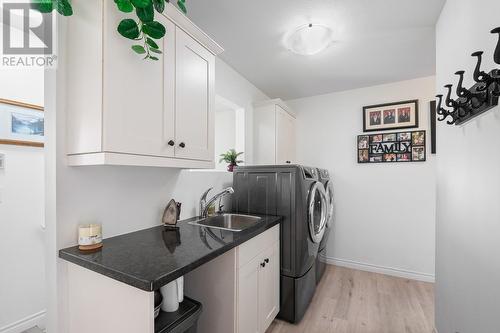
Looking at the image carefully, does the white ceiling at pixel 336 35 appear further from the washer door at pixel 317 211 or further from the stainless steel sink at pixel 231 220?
the stainless steel sink at pixel 231 220

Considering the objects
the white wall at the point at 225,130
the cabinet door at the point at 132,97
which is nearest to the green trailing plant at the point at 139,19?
the cabinet door at the point at 132,97

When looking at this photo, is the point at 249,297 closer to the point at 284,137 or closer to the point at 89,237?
the point at 89,237

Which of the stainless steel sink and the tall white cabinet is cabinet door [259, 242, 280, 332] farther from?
the tall white cabinet

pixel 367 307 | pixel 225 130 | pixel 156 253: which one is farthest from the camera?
pixel 225 130

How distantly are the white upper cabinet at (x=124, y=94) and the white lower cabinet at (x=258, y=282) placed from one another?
70cm

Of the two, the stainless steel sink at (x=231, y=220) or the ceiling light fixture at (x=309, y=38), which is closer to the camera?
the ceiling light fixture at (x=309, y=38)

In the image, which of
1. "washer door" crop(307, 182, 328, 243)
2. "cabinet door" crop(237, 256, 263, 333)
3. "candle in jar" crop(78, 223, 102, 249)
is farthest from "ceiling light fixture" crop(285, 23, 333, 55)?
"candle in jar" crop(78, 223, 102, 249)

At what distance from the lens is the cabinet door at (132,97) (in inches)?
38.9

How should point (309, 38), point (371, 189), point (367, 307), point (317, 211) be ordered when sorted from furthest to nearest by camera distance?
point (371, 189), point (317, 211), point (367, 307), point (309, 38)

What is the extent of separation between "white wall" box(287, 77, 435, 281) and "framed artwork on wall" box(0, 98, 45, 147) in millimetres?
2970

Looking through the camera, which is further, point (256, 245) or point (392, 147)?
point (392, 147)

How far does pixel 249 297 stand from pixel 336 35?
2.11 meters

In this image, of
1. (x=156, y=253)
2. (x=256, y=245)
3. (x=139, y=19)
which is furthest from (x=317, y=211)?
(x=139, y=19)

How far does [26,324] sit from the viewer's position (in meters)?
1.78
